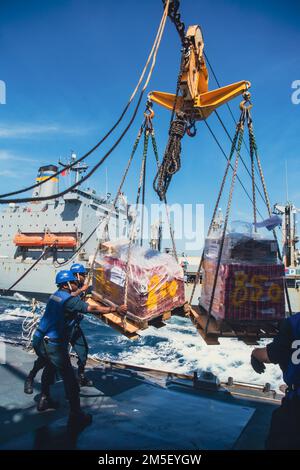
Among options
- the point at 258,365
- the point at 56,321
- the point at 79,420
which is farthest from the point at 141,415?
the point at 258,365

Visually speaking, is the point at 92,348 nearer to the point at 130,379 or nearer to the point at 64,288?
the point at 130,379

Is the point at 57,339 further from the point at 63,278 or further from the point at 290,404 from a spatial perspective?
the point at 290,404

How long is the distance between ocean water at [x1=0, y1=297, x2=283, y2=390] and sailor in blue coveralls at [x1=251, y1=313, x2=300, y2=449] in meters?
7.72

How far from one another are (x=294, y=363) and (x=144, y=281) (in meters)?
1.97

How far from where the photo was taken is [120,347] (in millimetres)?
12977

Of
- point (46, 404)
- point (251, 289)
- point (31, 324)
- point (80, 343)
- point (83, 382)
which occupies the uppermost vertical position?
point (251, 289)

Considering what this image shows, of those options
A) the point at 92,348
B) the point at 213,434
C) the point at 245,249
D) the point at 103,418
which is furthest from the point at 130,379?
the point at 92,348

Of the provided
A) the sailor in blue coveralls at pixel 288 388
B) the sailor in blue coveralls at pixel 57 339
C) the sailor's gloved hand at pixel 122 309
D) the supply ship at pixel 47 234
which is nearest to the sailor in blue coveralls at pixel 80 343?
the sailor in blue coveralls at pixel 57 339

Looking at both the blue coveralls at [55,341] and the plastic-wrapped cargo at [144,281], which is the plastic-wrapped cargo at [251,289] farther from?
the blue coveralls at [55,341]

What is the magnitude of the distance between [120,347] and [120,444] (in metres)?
10.3

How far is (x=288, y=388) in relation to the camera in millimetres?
2271

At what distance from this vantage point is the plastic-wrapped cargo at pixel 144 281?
12.6 feet

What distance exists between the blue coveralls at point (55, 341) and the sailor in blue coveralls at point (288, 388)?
2.36 meters

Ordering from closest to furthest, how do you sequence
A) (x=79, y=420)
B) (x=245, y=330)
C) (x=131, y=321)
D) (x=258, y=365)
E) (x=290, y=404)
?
(x=290, y=404) → (x=258, y=365) → (x=79, y=420) → (x=245, y=330) → (x=131, y=321)
